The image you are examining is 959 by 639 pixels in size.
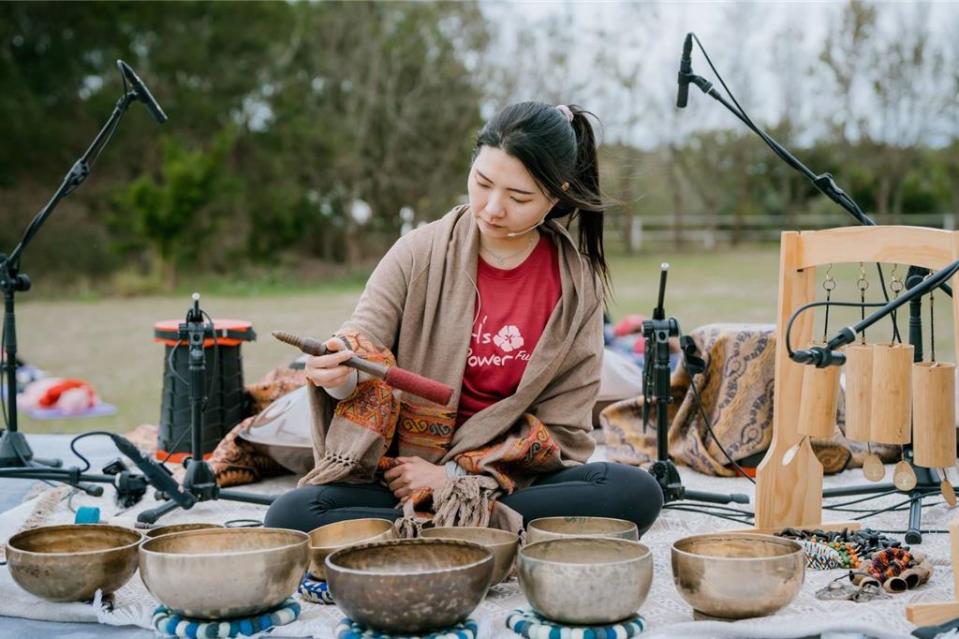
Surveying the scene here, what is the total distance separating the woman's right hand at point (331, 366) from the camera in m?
2.11

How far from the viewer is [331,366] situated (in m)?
2.14

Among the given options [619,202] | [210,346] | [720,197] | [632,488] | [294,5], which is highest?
[294,5]

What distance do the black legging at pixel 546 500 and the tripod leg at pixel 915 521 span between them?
23.8 inches

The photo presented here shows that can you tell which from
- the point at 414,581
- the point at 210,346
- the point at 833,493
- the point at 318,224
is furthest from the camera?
the point at 318,224

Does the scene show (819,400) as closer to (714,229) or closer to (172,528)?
(172,528)

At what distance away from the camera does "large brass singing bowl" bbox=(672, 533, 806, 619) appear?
179 cm

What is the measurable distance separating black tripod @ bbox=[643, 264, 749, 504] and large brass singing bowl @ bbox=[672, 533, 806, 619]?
93 cm

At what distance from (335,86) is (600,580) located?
15158 mm

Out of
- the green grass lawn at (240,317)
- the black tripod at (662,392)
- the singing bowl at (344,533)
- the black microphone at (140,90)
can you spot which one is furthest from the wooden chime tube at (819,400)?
the green grass lawn at (240,317)

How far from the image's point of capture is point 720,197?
2155 cm

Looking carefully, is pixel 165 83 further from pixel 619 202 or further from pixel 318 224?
pixel 619 202

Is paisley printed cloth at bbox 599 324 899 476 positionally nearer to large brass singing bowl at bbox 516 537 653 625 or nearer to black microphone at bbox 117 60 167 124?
large brass singing bowl at bbox 516 537 653 625

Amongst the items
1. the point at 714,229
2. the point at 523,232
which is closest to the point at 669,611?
the point at 523,232

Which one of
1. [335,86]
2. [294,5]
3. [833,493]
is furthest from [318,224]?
[833,493]
